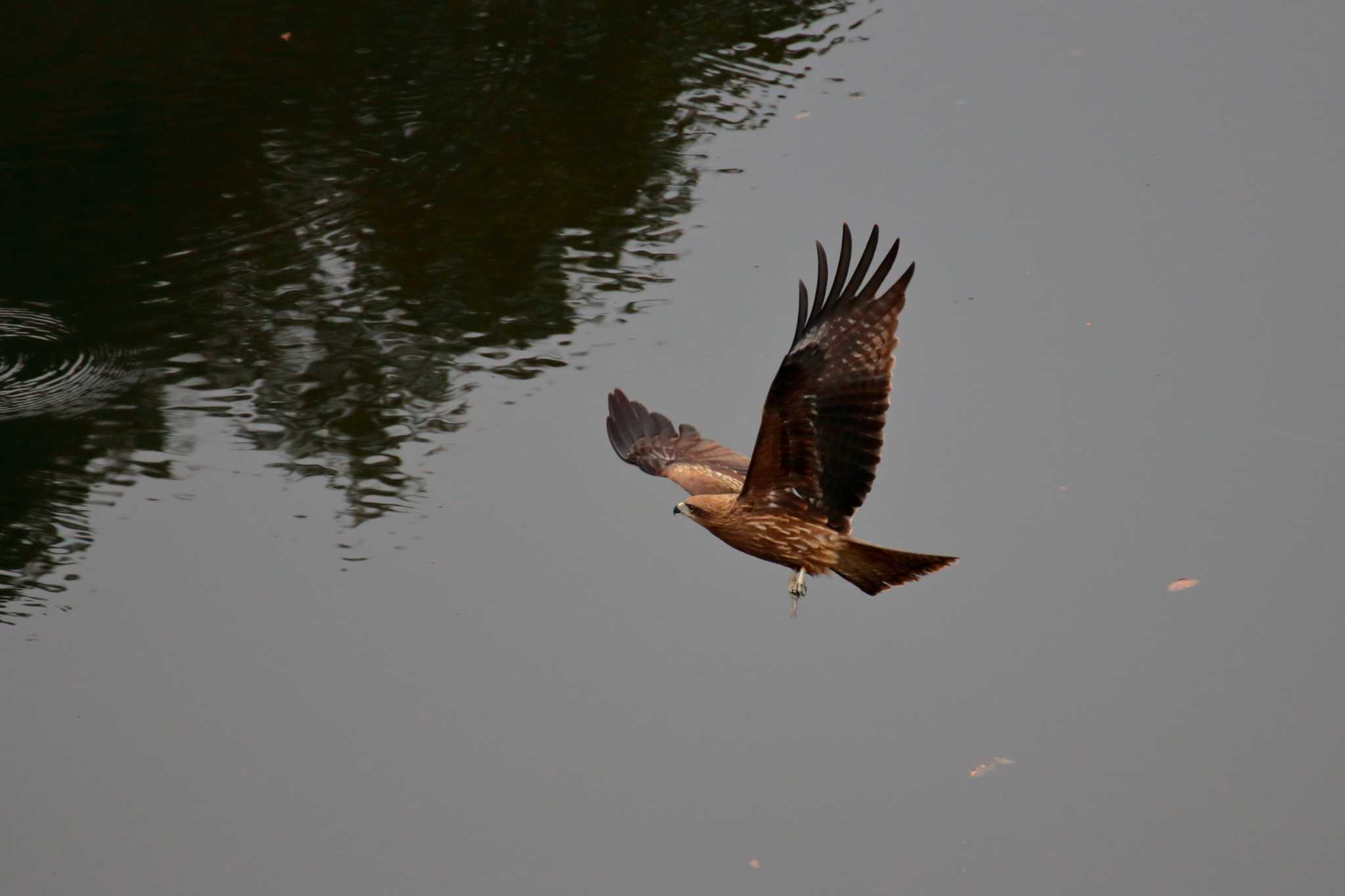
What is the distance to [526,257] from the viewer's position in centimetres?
645

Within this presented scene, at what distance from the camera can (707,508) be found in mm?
4824

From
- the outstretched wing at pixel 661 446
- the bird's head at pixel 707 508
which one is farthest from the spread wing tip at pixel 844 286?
the outstretched wing at pixel 661 446

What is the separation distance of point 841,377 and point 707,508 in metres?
0.73

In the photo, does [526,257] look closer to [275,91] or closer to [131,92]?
[275,91]

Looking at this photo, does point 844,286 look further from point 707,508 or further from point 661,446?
→ point 661,446

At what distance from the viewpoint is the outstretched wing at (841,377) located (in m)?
4.33

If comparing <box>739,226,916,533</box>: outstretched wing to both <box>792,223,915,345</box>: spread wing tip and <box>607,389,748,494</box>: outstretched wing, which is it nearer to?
<box>792,223,915,345</box>: spread wing tip

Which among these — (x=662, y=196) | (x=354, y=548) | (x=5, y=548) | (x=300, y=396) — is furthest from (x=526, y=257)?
(x=5, y=548)

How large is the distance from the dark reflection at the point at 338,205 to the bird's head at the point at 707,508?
1.29 metres

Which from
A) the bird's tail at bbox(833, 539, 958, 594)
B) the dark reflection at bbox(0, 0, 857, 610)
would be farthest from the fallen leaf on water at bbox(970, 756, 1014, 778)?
the dark reflection at bbox(0, 0, 857, 610)

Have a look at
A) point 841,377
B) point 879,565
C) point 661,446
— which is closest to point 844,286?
point 841,377

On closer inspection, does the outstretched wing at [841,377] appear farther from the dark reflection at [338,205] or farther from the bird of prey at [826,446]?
the dark reflection at [338,205]

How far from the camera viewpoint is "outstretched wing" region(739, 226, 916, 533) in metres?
4.33

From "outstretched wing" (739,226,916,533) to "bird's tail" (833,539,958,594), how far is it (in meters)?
0.22
